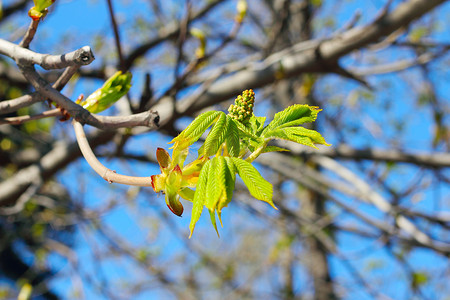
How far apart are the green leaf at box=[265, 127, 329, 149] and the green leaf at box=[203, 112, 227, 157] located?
8 centimetres

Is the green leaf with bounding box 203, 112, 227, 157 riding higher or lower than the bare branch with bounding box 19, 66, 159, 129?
lower

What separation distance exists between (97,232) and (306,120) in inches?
145

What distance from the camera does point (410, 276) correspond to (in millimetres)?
3037

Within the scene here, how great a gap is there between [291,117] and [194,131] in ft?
0.56

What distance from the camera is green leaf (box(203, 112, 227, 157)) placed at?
0.60 meters

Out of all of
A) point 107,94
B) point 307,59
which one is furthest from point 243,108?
point 307,59

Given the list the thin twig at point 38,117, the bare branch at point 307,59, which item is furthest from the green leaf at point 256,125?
the bare branch at point 307,59

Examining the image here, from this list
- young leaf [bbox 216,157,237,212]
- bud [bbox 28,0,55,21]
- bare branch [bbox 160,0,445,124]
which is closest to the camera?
young leaf [bbox 216,157,237,212]

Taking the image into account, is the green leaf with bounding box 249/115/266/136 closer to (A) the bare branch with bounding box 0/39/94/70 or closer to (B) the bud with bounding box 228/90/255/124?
(B) the bud with bounding box 228/90/255/124

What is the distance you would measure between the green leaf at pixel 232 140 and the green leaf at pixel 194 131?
3 centimetres

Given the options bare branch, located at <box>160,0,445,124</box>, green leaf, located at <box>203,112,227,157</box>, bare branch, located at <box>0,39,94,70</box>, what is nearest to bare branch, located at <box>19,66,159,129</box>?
bare branch, located at <box>0,39,94,70</box>

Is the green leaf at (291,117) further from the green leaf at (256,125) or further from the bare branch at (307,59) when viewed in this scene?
the bare branch at (307,59)

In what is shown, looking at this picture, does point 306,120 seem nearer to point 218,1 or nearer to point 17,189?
point 17,189

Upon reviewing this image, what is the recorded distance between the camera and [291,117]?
667 mm
